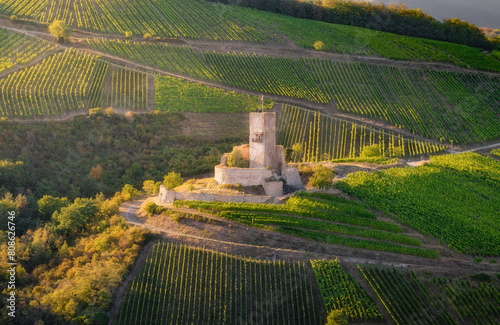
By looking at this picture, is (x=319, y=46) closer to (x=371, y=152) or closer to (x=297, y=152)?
(x=371, y=152)

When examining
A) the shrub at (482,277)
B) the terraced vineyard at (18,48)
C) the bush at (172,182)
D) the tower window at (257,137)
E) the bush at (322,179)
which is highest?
the terraced vineyard at (18,48)

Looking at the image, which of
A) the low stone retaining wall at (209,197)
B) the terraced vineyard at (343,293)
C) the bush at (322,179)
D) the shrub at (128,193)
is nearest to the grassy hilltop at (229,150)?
the terraced vineyard at (343,293)

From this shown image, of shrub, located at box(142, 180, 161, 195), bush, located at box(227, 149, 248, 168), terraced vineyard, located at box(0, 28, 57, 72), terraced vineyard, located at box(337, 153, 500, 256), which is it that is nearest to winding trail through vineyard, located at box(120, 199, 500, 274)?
terraced vineyard, located at box(337, 153, 500, 256)

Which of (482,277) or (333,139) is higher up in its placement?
(333,139)

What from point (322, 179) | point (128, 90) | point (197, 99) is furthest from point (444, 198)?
point (128, 90)

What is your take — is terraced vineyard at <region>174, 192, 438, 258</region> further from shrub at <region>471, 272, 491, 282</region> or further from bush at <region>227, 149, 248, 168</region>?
bush at <region>227, 149, 248, 168</region>

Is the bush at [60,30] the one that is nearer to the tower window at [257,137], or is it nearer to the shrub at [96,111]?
the shrub at [96,111]

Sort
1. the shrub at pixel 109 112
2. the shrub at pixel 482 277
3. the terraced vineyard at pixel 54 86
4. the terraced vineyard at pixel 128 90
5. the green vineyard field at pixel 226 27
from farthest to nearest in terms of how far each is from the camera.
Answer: the green vineyard field at pixel 226 27
the terraced vineyard at pixel 128 90
the shrub at pixel 109 112
the terraced vineyard at pixel 54 86
the shrub at pixel 482 277
